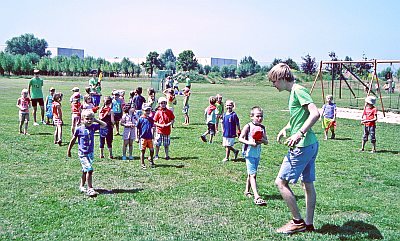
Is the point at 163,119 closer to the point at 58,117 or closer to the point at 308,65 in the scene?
the point at 58,117

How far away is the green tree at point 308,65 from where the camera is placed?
85250mm

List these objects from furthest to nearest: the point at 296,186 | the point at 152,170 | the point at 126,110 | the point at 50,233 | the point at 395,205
A: the point at 126,110, the point at 152,170, the point at 296,186, the point at 395,205, the point at 50,233

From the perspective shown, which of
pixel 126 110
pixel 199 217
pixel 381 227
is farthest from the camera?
pixel 126 110

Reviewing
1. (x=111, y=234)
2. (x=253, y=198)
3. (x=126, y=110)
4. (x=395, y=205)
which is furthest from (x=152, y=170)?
(x=395, y=205)

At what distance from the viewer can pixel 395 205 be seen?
7.95 m

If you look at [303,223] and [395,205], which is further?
[395,205]

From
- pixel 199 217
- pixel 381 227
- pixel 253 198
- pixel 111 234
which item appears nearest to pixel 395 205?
pixel 381 227

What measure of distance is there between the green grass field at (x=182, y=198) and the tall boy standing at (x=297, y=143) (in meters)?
0.44

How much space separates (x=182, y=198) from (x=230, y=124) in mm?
3653

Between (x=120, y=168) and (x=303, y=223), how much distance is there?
5.33 metres

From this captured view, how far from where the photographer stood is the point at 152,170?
412 inches

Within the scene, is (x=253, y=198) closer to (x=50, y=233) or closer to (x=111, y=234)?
(x=111, y=234)

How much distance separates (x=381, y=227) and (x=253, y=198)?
7.32ft

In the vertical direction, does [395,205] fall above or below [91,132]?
below
